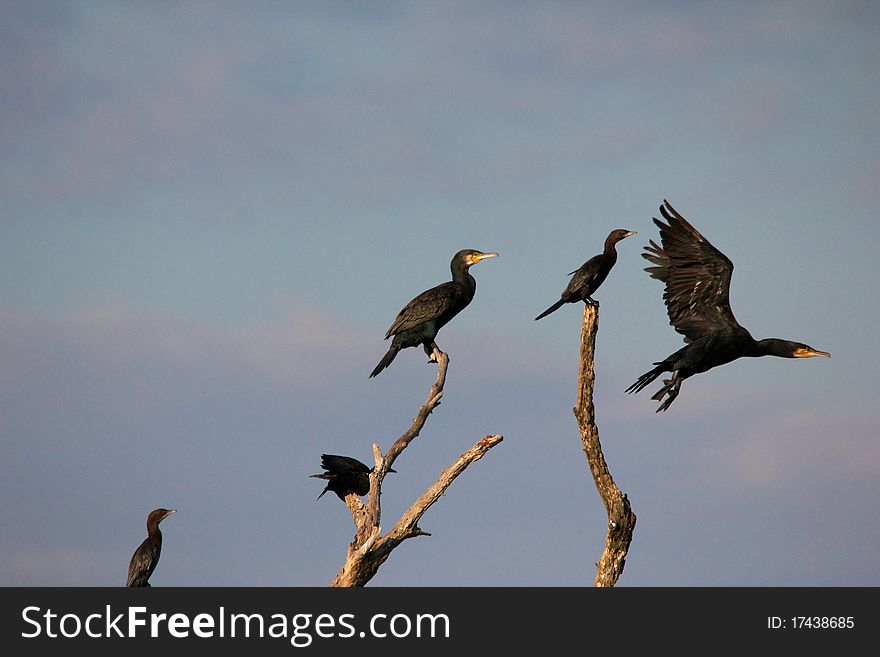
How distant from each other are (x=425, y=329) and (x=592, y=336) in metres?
2.36

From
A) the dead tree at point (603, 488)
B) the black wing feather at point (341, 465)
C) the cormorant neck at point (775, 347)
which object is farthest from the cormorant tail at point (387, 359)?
the cormorant neck at point (775, 347)

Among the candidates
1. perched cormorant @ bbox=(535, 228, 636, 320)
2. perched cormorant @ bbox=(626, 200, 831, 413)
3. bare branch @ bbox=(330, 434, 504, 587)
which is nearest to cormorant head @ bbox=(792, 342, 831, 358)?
perched cormorant @ bbox=(626, 200, 831, 413)

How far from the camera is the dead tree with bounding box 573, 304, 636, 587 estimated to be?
13406mm

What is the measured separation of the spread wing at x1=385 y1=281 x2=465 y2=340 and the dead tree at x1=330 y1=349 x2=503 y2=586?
77 cm

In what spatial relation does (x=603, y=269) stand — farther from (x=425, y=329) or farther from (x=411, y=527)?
(x=411, y=527)

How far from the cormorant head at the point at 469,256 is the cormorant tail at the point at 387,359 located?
5.49 feet

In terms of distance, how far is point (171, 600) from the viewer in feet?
38.6

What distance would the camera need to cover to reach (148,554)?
48.7 feet

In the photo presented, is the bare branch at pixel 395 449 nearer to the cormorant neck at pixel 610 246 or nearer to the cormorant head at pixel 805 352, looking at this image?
the cormorant neck at pixel 610 246

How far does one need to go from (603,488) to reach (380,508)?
8.60 feet

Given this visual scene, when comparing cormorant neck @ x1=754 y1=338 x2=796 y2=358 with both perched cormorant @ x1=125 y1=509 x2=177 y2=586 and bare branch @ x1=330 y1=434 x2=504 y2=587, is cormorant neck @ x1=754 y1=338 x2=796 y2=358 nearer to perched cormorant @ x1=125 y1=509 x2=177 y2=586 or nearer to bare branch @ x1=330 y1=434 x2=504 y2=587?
bare branch @ x1=330 y1=434 x2=504 y2=587

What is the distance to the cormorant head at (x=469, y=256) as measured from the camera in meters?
16.0

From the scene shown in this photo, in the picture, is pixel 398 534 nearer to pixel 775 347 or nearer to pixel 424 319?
pixel 424 319

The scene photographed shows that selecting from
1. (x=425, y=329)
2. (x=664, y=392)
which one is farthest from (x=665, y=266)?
(x=425, y=329)
